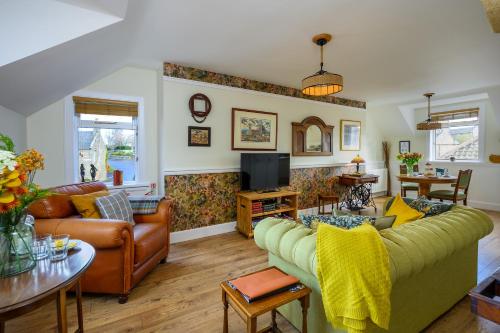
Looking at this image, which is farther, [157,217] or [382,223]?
[157,217]

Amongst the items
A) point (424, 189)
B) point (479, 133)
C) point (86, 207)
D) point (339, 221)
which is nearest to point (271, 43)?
point (339, 221)

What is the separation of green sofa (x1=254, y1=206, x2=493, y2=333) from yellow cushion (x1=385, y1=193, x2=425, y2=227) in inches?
6.1

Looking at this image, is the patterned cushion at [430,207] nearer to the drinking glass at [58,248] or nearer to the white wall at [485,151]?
the drinking glass at [58,248]

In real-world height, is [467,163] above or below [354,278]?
above

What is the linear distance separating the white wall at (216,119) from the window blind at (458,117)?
315cm

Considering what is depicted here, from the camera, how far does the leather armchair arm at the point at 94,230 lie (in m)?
1.98

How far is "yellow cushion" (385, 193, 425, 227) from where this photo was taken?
1994 mm

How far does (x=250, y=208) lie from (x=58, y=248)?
2447 mm

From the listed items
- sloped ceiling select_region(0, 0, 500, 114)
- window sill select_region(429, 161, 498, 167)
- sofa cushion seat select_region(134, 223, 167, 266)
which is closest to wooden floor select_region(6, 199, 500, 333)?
sofa cushion seat select_region(134, 223, 167, 266)

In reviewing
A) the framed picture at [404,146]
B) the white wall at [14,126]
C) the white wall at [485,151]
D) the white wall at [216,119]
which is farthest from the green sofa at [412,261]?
the framed picture at [404,146]

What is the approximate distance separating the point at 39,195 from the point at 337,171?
5.13m

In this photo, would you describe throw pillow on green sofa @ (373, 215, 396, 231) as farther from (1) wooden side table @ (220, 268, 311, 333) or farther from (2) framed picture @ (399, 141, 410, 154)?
(2) framed picture @ (399, 141, 410, 154)

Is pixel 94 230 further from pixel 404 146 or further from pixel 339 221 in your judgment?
pixel 404 146

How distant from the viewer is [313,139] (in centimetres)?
495
